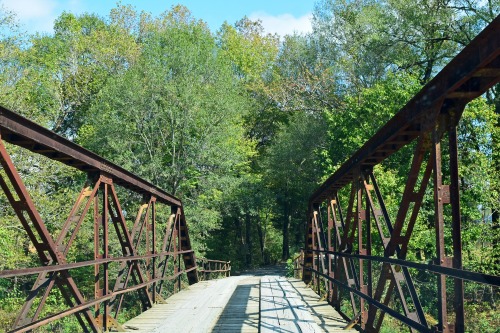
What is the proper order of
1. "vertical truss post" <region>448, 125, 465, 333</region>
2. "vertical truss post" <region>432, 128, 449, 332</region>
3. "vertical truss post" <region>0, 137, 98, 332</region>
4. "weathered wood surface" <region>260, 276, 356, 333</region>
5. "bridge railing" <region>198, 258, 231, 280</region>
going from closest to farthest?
"vertical truss post" <region>448, 125, 465, 333</region>
"vertical truss post" <region>432, 128, 449, 332</region>
"vertical truss post" <region>0, 137, 98, 332</region>
"weathered wood surface" <region>260, 276, 356, 333</region>
"bridge railing" <region>198, 258, 231, 280</region>

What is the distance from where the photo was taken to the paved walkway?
27.4 ft

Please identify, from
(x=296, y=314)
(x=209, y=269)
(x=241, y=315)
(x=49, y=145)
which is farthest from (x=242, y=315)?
(x=209, y=269)

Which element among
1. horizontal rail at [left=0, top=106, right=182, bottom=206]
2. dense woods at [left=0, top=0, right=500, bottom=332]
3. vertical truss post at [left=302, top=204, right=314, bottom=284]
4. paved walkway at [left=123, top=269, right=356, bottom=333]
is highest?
dense woods at [left=0, top=0, right=500, bottom=332]

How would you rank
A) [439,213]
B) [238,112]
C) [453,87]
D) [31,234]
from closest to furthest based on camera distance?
[453,87] → [439,213] → [31,234] → [238,112]

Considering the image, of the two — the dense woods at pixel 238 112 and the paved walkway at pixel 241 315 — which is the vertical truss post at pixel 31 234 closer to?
the paved walkway at pixel 241 315

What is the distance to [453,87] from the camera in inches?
180

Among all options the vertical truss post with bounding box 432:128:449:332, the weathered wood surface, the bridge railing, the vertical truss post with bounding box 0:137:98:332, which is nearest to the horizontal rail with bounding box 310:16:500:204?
the vertical truss post with bounding box 432:128:449:332

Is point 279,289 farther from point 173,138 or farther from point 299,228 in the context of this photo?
point 299,228

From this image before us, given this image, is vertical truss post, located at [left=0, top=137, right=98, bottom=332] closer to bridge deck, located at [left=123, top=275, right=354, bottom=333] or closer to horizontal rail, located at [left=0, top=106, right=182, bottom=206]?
horizontal rail, located at [left=0, top=106, right=182, bottom=206]

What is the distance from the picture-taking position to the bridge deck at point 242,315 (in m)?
8.38

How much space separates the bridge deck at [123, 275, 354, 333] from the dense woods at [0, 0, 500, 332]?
8775 millimetres

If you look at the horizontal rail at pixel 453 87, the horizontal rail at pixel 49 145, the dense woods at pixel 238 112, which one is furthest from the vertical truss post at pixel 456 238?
the dense woods at pixel 238 112

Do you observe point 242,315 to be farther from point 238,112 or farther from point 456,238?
point 238,112

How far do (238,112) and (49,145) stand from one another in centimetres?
2933
